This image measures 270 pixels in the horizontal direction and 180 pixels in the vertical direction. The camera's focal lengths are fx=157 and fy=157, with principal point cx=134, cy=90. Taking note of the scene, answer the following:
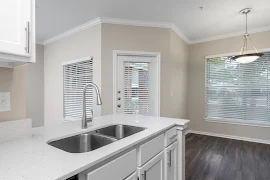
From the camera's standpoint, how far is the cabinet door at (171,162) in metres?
1.53

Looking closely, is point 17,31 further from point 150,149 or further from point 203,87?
point 203,87

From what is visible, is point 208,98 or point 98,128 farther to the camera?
point 208,98

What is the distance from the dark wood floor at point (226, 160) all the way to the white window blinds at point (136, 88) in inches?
53.3

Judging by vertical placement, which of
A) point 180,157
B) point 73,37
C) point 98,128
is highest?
point 73,37

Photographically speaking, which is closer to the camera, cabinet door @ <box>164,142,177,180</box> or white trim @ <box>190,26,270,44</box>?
cabinet door @ <box>164,142,177,180</box>

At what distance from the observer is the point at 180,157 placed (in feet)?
5.77

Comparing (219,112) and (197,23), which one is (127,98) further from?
(219,112)

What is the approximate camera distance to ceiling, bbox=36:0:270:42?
8.84 feet

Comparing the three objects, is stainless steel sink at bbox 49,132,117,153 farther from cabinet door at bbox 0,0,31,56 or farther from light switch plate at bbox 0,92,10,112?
cabinet door at bbox 0,0,31,56

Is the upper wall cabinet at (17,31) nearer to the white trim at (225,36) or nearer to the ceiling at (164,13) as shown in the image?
the ceiling at (164,13)

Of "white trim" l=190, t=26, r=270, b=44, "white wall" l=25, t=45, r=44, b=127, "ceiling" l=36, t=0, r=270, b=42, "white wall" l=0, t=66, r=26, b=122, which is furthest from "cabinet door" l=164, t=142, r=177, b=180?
"white wall" l=25, t=45, r=44, b=127

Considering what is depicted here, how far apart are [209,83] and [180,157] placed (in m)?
3.32

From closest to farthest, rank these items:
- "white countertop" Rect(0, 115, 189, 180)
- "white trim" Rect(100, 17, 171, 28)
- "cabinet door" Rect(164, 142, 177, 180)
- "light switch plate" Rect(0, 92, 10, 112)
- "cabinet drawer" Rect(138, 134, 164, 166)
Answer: "white countertop" Rect(0, 115, 189, 180) → "light switch plate" Rect(0, 92, 10, 112) → "cabinet drawer" Rect(138, 134, 164, 166) → "cabinet door" Rect(164, 142, 177, 180) → "white trim" Rect(100, 17, 171, 28)

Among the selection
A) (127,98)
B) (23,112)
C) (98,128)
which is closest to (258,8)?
(127,98)
